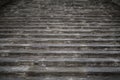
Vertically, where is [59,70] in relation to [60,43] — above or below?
below

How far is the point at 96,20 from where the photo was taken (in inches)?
163

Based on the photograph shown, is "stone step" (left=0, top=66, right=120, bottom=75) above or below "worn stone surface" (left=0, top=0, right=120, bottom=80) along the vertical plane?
below

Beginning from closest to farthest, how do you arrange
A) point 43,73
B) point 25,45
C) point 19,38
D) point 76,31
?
point 43,73 → point 25,45 → point 19,38 → point 76,31

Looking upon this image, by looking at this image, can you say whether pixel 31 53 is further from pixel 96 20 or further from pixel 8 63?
pixel 96 20

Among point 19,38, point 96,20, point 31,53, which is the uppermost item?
point 96,20

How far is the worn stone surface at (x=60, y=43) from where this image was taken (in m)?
2.24

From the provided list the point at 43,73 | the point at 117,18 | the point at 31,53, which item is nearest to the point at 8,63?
the point at 31,53

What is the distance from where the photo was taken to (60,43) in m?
3.12

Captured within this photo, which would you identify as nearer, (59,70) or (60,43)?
(59,70)

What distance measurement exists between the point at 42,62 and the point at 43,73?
28 cm

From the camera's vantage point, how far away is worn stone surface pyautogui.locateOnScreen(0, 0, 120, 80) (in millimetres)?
2236

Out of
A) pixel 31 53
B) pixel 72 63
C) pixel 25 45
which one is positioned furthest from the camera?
pixel 25 45

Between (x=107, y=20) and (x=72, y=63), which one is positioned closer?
(x=72, y=63)

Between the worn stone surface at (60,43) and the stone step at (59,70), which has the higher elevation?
the worn stone surface at (60,43)
